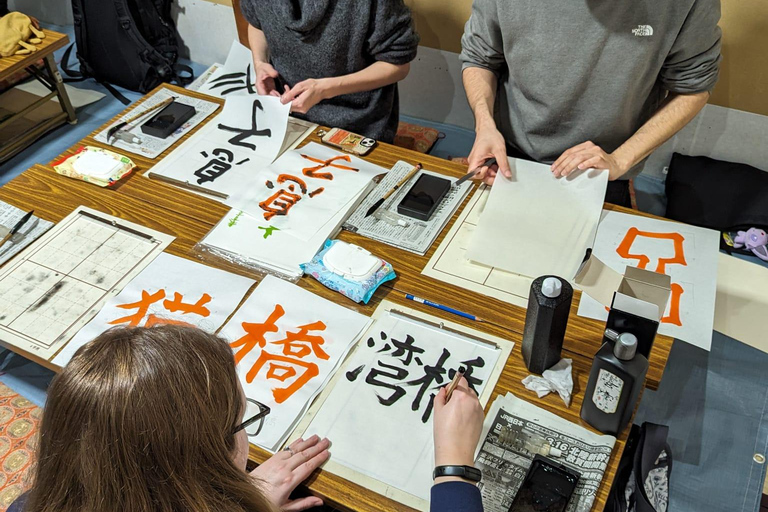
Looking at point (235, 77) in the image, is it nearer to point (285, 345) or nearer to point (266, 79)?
point (266, 79)

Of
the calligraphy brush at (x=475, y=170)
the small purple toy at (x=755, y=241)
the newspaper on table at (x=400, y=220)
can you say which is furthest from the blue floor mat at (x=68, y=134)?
the small purple toy at (x=755, y=241)

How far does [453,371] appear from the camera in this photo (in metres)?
1.17

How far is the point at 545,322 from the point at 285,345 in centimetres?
48

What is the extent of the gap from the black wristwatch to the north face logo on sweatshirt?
106cm

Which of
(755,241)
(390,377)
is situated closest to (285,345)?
(390,377)

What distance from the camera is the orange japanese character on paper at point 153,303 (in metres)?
1.26

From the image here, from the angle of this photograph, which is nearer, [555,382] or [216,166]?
[555,382]

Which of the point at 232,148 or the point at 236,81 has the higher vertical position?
the point at 236,81

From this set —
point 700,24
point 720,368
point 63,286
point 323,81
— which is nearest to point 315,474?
point 63,286

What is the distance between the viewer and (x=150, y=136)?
173 centimetres

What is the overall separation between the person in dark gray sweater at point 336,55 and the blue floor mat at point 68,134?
1.35 metres

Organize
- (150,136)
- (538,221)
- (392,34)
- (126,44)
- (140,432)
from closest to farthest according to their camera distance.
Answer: (140,432)
(538,221)
(150,136)
(392,34)
(126,44)

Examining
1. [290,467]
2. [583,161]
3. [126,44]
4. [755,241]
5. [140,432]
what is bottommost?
[140,432]

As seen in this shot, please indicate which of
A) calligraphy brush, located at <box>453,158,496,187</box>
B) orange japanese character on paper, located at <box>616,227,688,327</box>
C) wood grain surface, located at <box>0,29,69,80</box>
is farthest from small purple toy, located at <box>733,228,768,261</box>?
wood grain surface, located at <box>0,29,69,80</box>
